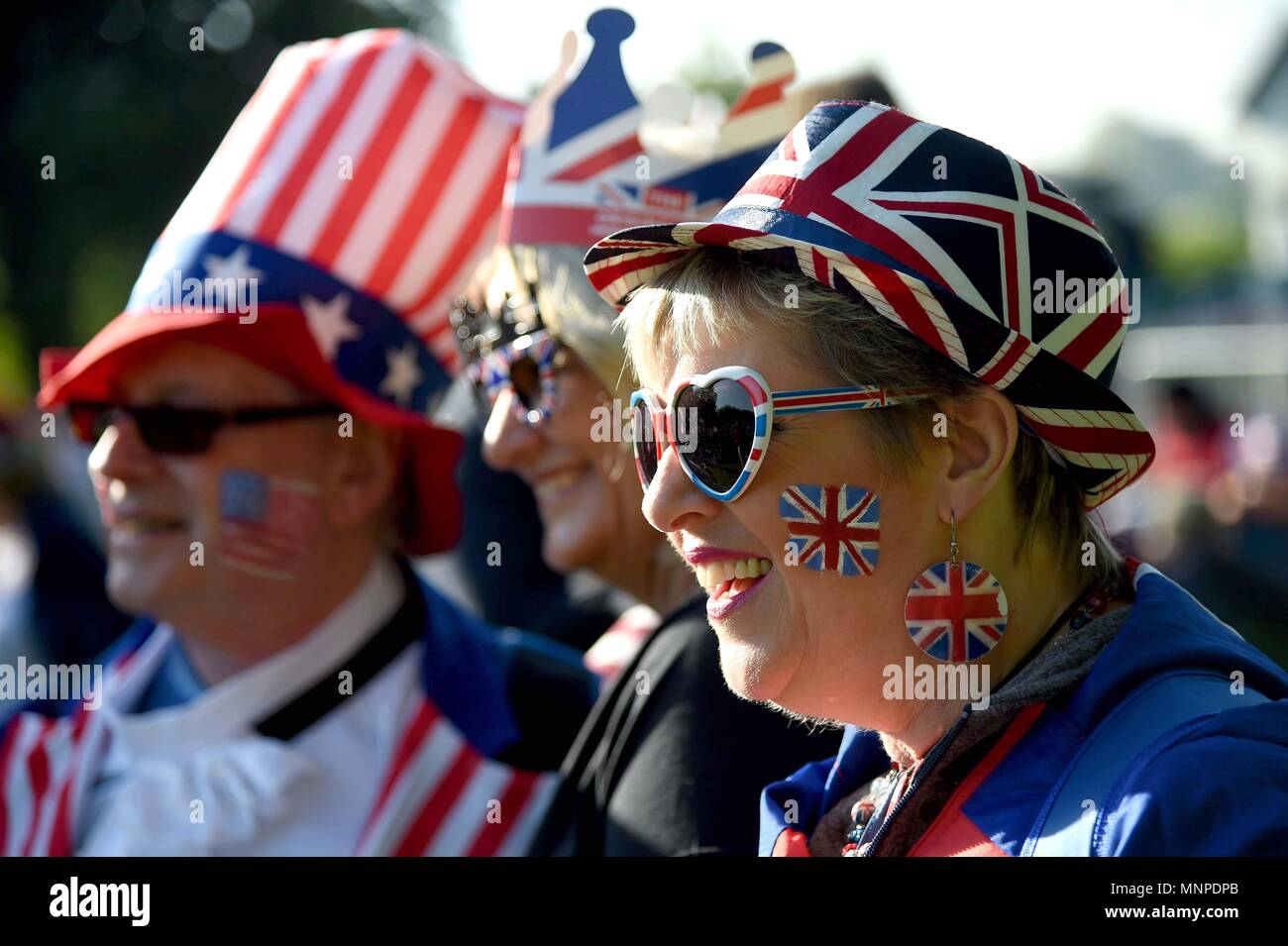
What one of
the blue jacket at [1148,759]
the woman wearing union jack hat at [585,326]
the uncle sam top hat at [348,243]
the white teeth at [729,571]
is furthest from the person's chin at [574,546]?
the blue jacket at [1148,759]

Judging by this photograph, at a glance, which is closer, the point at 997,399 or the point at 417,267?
the point at 997,399

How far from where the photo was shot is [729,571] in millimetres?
1895

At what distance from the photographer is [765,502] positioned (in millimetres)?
1833

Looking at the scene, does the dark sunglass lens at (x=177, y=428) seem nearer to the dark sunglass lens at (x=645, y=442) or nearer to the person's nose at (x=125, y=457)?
the person's nose at (x=125, y=457)

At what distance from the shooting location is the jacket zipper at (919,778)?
172 cm

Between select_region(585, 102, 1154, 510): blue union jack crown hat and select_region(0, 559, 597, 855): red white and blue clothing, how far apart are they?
1711mm

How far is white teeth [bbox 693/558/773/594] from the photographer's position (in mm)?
1873

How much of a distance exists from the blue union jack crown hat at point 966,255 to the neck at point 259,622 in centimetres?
183

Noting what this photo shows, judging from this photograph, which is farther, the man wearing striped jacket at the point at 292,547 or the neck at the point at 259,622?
the neck at the point at 259,622

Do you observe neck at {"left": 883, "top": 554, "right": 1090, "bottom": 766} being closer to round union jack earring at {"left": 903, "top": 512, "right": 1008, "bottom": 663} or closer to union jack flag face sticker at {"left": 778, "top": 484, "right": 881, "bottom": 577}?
round union jack earring at {"left": 903, "top": 512, "right": 1008, "bottom": 663}

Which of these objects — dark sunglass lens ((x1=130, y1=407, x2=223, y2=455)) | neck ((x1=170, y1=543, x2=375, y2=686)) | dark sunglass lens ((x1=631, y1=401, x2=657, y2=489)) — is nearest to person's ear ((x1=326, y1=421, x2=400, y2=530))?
neck ((x1=170, y1=543, x2=375, y2=686))
